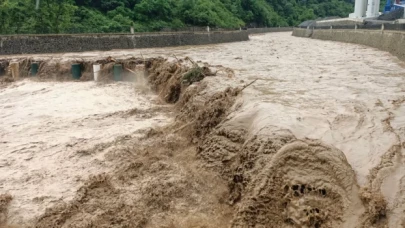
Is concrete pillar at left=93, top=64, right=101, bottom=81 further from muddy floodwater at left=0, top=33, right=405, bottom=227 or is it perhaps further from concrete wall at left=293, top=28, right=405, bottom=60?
concrete wall at left=293, top=28, right=405, bottom=60

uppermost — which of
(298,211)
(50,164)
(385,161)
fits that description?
(385,161)

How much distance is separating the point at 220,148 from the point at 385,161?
2137mm

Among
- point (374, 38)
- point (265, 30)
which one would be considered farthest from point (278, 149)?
point (265, 30)

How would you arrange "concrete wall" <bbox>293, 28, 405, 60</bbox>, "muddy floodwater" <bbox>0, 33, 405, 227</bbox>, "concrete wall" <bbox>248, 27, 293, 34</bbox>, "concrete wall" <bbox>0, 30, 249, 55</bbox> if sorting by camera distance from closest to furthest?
1. "muddy floodwater" <bbox>0, 33, 405, 227</bbox>
2. "concrete wall" <bbox>293, 28, 405, 60</bbox>
3. "concrete wall" <bbox>0, 30, 249, 55</bbox>
4. "concrete wall" <bbox>248, 27, 293, 34</bbox>

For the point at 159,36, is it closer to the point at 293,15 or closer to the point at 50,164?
the point at 50,164

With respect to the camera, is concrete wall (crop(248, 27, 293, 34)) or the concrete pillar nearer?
the concrete pillar

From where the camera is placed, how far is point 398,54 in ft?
45.4

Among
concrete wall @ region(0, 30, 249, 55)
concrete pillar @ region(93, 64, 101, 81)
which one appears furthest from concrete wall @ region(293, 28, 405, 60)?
concrete pillar @ region(93, 64, 101, 81)

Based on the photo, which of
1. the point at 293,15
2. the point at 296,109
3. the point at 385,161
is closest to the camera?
the point at 385,161

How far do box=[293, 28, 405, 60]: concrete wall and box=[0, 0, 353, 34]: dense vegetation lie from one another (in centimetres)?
1264

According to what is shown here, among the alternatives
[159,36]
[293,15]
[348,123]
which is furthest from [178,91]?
[293,15]

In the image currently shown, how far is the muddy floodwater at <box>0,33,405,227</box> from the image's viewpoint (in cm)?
356

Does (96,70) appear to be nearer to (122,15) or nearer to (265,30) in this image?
(122,15)

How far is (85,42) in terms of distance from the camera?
18234 millimetres
